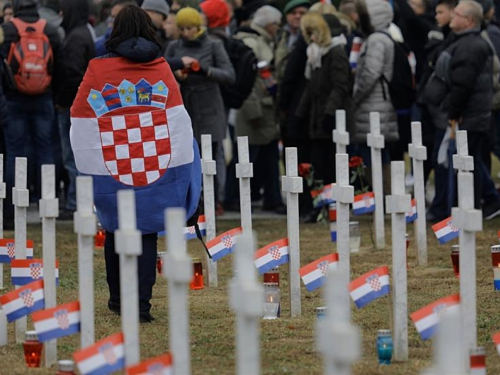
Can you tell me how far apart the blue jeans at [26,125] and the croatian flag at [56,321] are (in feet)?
22.5

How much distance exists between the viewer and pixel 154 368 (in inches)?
235

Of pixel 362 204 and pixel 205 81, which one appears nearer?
pixel 362 204

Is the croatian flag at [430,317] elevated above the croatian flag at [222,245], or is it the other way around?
the croatian flag at [430,317]

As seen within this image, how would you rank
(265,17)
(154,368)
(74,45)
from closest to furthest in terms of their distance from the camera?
(154,368)
(74,45)
(265,17)

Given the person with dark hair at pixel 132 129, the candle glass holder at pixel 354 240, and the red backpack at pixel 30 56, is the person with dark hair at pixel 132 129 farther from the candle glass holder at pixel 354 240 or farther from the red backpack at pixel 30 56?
the red backpack at pixel 30 56

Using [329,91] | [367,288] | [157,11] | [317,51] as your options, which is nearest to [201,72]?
[157,11]

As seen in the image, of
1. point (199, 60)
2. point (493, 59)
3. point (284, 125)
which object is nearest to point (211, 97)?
point (199, 60)

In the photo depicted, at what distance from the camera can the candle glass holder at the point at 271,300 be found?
8812 millimetres

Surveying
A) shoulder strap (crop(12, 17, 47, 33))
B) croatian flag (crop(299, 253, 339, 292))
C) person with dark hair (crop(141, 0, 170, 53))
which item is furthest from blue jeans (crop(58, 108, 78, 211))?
croatian flag (crop(299, 253, 339, 292))

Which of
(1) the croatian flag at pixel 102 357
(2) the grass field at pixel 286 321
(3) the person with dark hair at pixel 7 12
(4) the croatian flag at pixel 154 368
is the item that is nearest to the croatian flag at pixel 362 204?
(2) the grass field at pixel 286 321

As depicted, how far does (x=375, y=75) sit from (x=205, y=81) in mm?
1675

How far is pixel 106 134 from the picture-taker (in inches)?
332

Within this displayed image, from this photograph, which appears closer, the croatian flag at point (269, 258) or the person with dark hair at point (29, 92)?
the croatian flag at point (269, 258)

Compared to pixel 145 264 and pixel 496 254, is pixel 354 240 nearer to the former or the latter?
pixel 496 254
